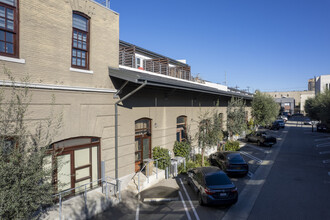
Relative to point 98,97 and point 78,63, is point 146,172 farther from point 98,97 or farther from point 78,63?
point 78,63

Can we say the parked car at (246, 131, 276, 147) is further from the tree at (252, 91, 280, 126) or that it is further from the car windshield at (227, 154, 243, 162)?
the car windshield at (227, 154, 243, 162)

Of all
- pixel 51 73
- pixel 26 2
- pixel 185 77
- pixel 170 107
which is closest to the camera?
pixel 26 2

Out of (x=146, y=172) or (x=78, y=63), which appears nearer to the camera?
(x=78, y=63)

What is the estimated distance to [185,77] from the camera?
24.8m

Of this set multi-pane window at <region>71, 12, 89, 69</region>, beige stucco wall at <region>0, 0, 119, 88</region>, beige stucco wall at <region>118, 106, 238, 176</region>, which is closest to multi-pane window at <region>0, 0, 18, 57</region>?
beige stucco wall at <region>0, 0, 119, 88</region>

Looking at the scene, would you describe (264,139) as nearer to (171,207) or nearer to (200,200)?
(200,200)

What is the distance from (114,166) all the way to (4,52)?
22.3 feet

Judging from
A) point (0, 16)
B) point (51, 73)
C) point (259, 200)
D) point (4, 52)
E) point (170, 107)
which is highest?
point (0, 16)

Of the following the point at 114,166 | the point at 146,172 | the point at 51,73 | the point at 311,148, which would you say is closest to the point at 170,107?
the point at 146,172

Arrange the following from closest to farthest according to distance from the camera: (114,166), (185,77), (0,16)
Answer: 1. (0,16)
2. (114,166)
3. (185,77)

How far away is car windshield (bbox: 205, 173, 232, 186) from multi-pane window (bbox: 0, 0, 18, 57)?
9399 mm

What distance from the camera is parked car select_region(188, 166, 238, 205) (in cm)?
976

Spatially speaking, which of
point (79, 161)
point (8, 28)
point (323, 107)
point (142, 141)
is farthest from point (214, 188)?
point (323, 107)

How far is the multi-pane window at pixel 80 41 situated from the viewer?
32.2 feet
